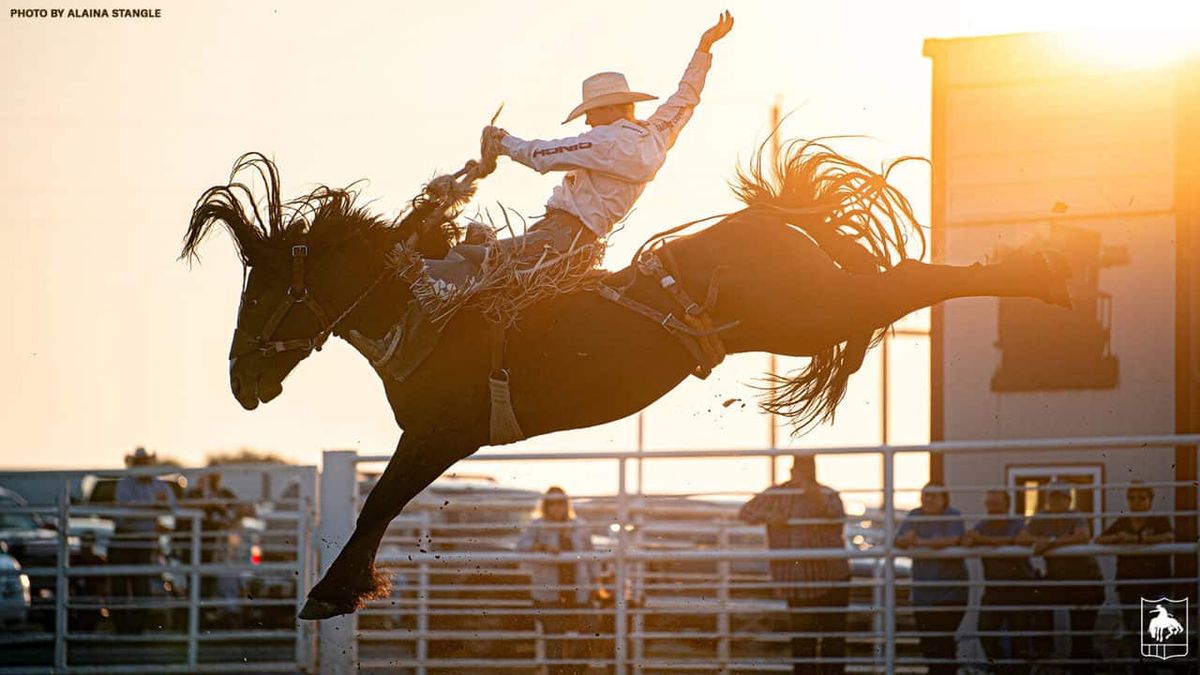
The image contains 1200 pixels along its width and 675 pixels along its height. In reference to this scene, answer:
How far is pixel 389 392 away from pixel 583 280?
816 mm

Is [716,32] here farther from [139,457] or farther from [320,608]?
[139,457]

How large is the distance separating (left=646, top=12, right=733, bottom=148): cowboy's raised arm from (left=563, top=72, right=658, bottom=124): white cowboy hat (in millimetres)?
81

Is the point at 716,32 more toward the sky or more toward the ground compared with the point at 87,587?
more toward the sky

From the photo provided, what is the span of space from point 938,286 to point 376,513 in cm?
214

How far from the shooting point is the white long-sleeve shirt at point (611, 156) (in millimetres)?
6367

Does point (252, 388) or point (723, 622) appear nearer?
point (252, 388)

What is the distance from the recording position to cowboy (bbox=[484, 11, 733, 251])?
20.9 ft

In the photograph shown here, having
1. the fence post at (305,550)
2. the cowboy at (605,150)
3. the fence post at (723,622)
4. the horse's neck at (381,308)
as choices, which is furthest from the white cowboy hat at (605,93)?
the fence post at (305,550)

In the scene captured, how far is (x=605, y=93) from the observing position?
21.3ft

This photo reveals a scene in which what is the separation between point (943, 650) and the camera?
1019cm

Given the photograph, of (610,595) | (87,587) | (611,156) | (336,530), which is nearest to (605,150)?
(611,156)

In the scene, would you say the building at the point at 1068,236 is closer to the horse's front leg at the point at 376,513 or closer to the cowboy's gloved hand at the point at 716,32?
the cowboy's gloved hand at the point at 716,32

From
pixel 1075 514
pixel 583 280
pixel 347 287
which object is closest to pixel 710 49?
pixel 583 280

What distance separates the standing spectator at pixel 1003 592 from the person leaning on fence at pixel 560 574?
232 centimetres
